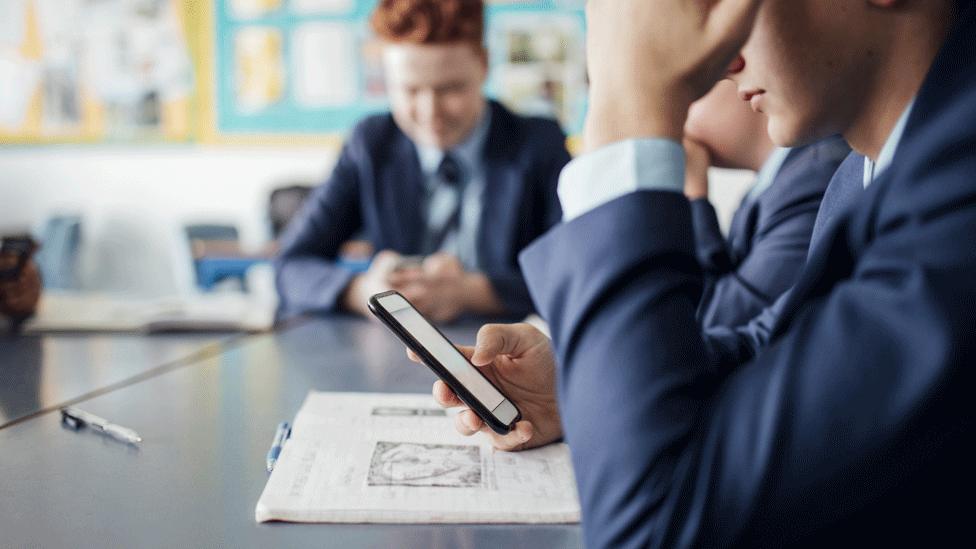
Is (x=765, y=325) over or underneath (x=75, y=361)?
over

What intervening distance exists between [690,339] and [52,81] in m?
4.43

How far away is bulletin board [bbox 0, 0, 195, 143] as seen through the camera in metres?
4.06

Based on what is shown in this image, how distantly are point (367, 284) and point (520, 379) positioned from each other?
867mm

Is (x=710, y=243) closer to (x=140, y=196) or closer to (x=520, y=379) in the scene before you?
(x=520, y=379)

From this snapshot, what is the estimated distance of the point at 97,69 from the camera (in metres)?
4.12

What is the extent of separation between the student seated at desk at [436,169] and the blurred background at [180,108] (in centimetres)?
189

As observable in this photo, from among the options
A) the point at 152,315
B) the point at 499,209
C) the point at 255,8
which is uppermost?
the point at 255,8

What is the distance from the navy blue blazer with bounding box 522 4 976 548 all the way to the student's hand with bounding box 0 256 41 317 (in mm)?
1314

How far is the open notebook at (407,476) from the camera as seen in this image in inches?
23.7

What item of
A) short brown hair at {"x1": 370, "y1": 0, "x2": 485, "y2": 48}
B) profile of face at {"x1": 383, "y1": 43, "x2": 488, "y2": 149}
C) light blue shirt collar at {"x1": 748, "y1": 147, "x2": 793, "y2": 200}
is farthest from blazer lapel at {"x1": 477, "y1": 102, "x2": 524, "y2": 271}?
light blue shirt collar at {"x1": 748, "y1": 147, "x2": 793, "y2": 200}

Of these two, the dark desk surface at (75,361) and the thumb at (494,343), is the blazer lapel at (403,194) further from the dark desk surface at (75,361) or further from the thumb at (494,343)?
the thumb at (494,343)

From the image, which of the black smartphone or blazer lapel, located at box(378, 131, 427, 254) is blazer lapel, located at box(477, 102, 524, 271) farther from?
the black smartphone

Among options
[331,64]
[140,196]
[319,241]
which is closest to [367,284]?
[319,241]

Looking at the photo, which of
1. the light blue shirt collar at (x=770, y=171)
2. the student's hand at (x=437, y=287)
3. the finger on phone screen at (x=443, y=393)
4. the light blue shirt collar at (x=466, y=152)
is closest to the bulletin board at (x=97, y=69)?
the light blue shirt collar at (x=466, y=152)
